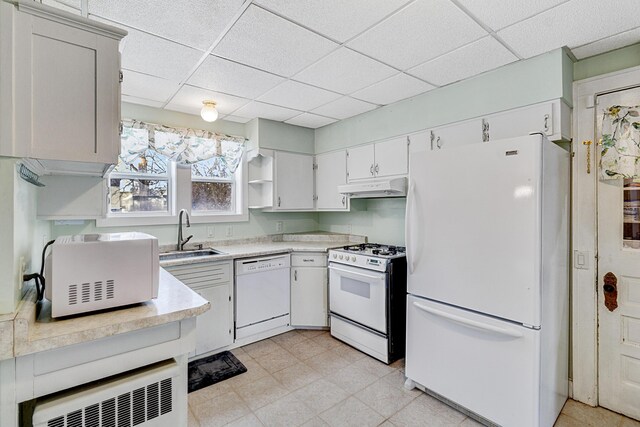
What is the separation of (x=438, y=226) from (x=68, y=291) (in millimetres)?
2046

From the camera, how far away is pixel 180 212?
127 inches

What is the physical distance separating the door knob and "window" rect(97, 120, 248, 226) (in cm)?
339

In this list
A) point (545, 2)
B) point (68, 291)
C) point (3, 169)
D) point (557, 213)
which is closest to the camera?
point (3, 169)

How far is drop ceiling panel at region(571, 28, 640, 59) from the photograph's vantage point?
1894 millimetres

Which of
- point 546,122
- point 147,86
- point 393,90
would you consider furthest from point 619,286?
point 147,86

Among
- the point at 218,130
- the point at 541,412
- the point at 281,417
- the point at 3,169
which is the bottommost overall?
the point at 281,417

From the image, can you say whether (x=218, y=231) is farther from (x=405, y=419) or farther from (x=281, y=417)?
(x=405, y=419)

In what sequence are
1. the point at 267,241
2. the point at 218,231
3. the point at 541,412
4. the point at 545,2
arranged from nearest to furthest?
the point at 545,2 → the point at 541,412 → the point at 218,231 → the point at 267,241

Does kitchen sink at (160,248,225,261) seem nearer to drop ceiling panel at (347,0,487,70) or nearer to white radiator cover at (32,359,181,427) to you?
white radiator cover at (32,359,181,427)

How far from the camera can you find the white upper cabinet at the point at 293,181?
3.71 m

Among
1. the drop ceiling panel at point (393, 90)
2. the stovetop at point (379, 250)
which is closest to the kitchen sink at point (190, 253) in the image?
the stovetop at point (379, 250)

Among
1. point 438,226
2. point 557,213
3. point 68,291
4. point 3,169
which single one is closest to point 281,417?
point 68,291

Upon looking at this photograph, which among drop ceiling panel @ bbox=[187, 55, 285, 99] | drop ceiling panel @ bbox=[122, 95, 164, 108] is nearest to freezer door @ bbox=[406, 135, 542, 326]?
drop ceiling panel @ bbox=[187, 55, 285, 99]

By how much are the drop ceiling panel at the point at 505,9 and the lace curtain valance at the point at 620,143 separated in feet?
3.29
